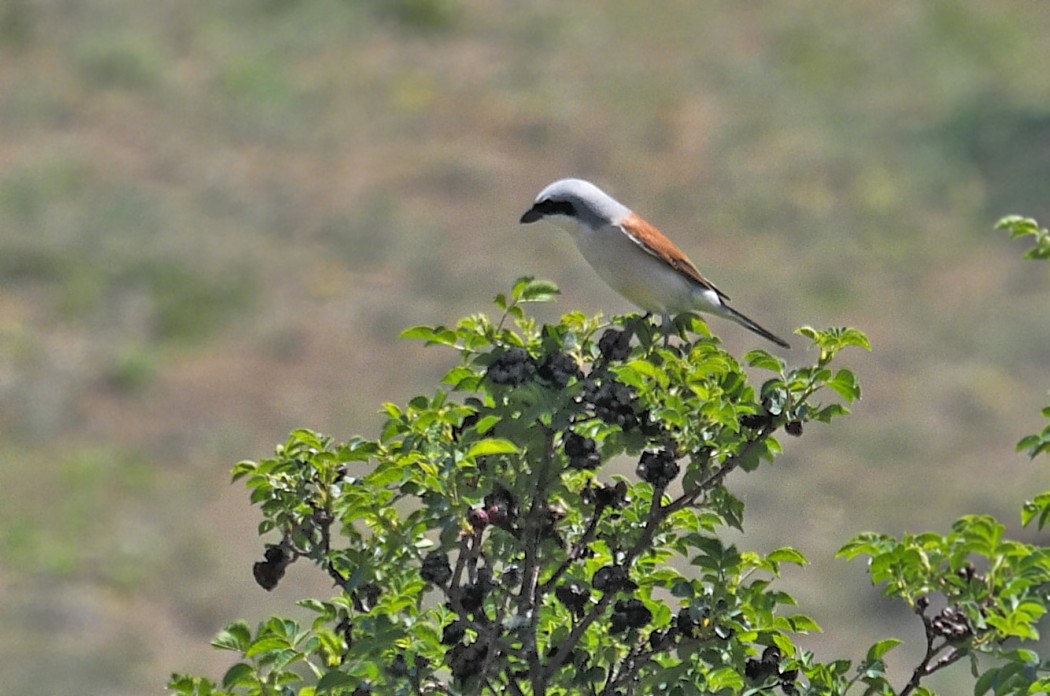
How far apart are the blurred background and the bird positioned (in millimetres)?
7057

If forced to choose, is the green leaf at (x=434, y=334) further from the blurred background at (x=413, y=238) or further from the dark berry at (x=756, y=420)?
the blurred background at (x=413, y=238)

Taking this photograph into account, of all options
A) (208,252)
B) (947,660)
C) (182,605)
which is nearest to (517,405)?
(947,660)

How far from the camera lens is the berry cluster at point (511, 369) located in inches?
151

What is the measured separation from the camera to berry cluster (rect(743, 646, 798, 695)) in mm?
3852

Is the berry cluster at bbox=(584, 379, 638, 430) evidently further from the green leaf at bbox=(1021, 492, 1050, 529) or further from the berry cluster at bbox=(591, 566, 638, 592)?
the green leaf at bbox=(1021, 492, 1050, 529)

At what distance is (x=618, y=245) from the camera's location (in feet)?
17.8

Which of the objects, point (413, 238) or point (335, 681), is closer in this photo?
point (335, 681)

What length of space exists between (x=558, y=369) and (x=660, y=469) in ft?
1.11

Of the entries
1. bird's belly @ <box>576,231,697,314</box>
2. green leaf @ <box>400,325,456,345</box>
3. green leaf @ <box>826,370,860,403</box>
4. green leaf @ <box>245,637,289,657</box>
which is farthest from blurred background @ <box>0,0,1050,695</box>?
green leaf @ <box>826,370,860,403</box>

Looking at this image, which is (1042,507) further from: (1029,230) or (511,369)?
(511,369)

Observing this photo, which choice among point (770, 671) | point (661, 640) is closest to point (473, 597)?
point (661, 640)

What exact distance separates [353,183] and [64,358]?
5.53m

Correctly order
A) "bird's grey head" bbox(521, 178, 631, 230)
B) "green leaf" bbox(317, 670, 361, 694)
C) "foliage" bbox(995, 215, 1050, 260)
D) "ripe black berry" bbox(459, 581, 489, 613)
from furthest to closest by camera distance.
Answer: "bird's grey head" bbox(521, 178, 631, 230), "foliage" bbox(995, 215, 1050, 260), "ripe black berry" bbox(459, 581, 489, 613), "green leaf" bbox(317, 670, 361, 694)

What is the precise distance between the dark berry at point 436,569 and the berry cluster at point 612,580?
13.8 inches
